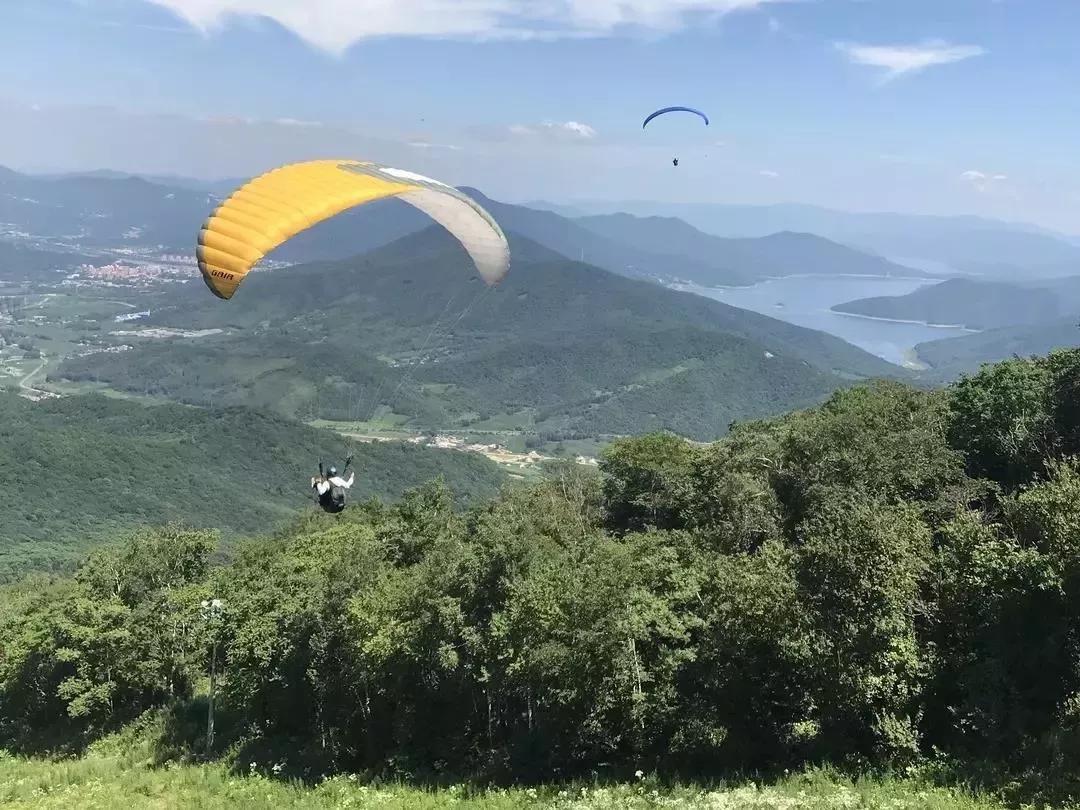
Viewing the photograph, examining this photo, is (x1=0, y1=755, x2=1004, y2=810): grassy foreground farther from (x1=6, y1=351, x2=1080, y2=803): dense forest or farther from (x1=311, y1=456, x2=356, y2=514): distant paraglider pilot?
(x1=311, y1=456, x2=356, y2=514): distant paraglider pilot

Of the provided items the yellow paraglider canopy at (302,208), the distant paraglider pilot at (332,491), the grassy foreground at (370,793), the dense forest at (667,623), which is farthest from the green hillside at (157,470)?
the distant paraglider pilot at (332,491)

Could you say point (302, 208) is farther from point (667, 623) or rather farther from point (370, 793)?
point (370, 793)

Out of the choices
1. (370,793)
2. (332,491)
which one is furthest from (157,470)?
(370,793)

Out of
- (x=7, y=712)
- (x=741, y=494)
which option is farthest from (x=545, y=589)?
(x=7, y=712)

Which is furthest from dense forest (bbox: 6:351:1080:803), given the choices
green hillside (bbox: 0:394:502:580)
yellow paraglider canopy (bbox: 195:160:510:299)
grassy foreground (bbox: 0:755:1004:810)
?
green hillside (bbox: 0:394:502:580)

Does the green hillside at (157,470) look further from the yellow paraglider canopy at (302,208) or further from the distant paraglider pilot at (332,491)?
the distant paraglider pilot at (332,491)

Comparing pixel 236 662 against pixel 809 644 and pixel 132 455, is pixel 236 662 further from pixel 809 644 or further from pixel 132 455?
pixel 132 455

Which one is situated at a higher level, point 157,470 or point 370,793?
point 370,793
